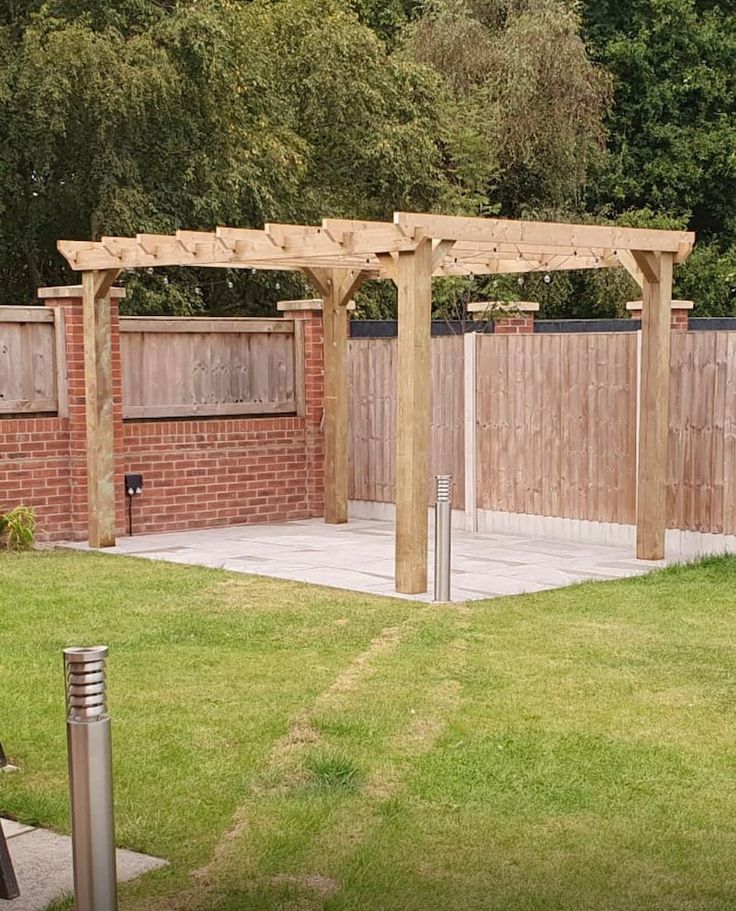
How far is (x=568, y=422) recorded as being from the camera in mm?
12594

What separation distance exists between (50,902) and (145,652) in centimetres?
A: 344

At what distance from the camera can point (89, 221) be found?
1894cm

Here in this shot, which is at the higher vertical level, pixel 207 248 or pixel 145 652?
pixel 207 248

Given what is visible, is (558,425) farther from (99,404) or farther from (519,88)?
(519,88)

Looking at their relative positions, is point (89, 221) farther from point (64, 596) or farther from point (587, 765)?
point (587, 765)

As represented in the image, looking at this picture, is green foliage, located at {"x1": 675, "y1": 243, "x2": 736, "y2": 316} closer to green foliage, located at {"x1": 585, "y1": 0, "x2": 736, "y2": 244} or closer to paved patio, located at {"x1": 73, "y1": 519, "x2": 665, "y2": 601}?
green foliage, located at {"x1": 585, "y1": 0, "x2": 736, "y2": 244}

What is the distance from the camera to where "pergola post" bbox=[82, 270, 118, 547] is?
12469mm

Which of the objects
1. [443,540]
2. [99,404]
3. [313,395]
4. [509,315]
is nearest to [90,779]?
[443,540]

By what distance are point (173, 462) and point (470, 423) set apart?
2.85m

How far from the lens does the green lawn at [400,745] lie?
4.64 meters

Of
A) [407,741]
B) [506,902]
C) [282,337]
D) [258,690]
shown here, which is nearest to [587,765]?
[407,741]

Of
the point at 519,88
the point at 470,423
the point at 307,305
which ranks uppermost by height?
the point at 519,88

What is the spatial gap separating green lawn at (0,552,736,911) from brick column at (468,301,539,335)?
4.86 meters

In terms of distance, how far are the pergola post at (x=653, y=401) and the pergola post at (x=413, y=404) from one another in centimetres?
240
